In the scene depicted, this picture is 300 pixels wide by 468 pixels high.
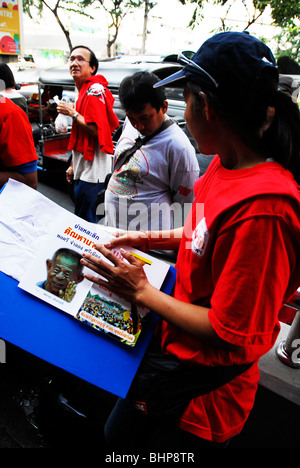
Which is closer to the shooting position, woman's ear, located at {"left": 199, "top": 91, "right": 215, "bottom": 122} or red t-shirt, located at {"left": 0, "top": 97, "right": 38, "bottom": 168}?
woman's ear, located at {"left": 199, "top": 91, "right": 215, "bottom": 122}

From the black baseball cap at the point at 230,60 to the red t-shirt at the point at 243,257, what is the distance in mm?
215

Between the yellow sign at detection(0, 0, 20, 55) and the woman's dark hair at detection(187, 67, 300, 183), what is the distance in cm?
786

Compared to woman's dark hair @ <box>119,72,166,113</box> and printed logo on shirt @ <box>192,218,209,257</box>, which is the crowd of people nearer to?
printed logo on shirt @ <box>192,218,209,257</box>

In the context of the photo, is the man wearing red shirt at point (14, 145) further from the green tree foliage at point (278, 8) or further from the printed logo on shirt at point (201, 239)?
the green tree foliage at point (278, 8)

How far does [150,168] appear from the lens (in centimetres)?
204

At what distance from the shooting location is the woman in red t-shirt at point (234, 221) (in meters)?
0.69

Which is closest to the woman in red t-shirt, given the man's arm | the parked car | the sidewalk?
the sidewalk

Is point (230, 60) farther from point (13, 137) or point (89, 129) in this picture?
point (89, 129)

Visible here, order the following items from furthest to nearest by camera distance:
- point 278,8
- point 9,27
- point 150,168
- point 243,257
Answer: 1. point 278,8
2. point 9,27
3. point 150,168
4. point 243,257

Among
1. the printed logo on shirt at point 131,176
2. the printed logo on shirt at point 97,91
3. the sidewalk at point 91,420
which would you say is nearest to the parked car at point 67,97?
the printed logo on shirt at point 97,91

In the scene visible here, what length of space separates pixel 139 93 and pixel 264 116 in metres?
1.30

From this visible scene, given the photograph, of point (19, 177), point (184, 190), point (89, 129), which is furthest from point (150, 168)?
point (89, 129)

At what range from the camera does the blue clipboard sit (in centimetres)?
94

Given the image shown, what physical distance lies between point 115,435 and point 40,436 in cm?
74
